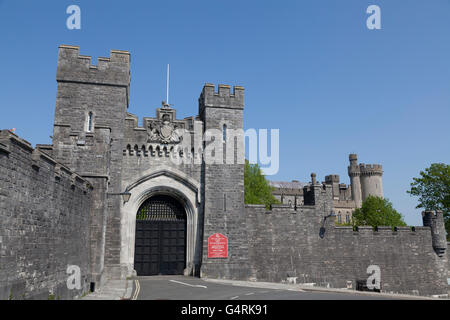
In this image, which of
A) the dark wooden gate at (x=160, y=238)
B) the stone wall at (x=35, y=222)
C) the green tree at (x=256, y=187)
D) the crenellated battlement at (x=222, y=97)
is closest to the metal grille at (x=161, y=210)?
the dark wooden gate at (x=160, y=238)

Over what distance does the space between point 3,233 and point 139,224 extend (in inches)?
454

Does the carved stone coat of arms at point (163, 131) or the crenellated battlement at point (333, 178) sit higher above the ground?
the crenellated battlement at point (333, 178)

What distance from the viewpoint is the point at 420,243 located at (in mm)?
22203

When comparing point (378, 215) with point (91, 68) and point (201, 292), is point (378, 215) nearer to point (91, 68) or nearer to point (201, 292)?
point (201, 292)

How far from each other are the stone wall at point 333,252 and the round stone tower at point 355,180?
45.8 metres

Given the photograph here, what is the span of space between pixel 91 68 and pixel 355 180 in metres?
59.6

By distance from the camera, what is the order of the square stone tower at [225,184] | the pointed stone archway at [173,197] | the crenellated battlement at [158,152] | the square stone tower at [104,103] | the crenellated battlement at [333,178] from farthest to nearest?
the crenellated battlement at [333,178]
the crenellated battlement at [158,152]
the square stone tower at [225,184]
the pointed stone archway at [173,197]
the square stone tower at [104,103]

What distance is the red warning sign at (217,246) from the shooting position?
18047 mm

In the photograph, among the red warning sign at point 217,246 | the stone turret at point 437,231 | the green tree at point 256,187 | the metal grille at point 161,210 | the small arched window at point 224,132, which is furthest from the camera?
the green tree at point 256,187

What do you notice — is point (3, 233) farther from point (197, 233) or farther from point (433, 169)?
point (433, 169)

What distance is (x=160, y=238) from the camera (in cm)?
1872

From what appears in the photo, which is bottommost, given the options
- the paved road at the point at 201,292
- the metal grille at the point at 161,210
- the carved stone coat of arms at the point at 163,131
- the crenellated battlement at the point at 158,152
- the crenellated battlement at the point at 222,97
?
the paved road at the point at 201,292

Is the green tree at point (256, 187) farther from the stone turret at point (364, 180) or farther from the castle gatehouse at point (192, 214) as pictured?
the stone turret at point (364, 180)
